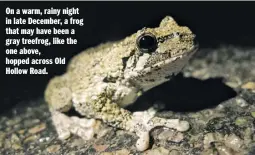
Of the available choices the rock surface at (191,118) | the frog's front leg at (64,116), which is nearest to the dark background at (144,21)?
the rock surface at (191,118)

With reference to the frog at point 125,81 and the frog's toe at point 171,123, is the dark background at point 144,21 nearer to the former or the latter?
the frog at point 125,81

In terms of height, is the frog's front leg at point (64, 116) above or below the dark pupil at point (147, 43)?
below

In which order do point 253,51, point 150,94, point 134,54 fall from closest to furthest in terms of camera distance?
1. point 134,54
2. point 150,94
3. point 253,51

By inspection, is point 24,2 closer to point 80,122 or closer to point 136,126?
point 80,122

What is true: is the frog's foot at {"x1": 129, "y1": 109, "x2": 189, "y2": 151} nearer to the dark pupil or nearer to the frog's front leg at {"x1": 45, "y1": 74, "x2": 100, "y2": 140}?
the frog's front leg at {"x1": 45, "y1": 74, "x2": 100, "y2": 140}

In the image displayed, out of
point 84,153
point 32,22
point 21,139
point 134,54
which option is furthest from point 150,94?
point 32,22

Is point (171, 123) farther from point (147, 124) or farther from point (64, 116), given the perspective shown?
point (64, 116)

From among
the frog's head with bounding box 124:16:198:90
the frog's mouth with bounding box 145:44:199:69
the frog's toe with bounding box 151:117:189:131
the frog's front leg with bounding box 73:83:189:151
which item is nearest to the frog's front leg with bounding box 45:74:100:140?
the frog's front leg with bounding box 73:83:189:151
